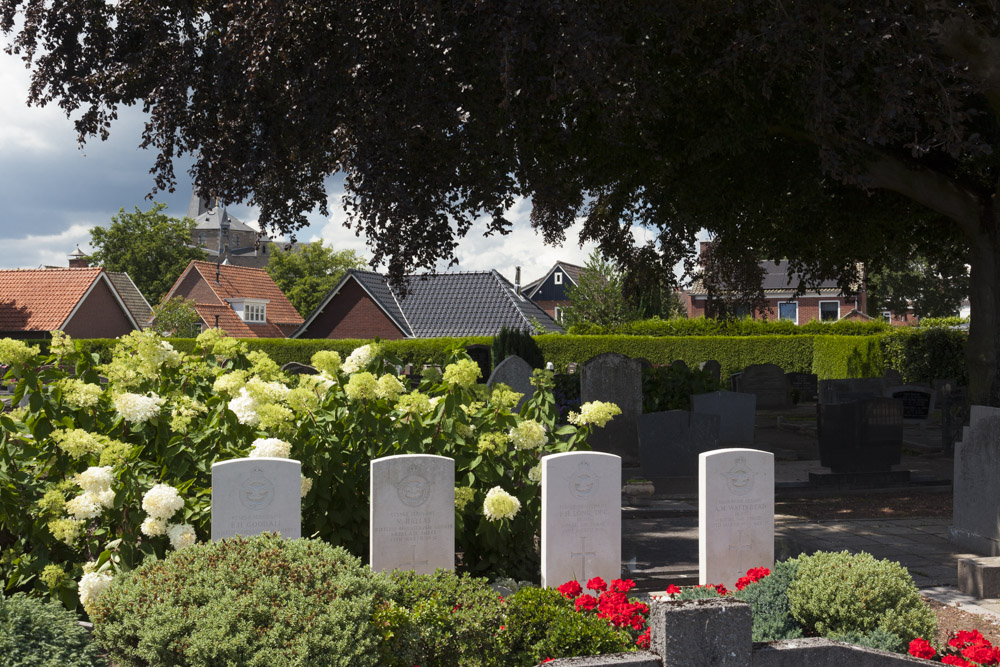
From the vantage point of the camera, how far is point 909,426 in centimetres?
2089

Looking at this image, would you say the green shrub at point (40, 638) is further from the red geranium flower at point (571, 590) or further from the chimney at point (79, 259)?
the chimney at point (79, 259)

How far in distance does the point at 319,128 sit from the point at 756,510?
18.9 feet

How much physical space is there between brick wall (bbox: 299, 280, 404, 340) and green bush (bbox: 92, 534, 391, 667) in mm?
37460

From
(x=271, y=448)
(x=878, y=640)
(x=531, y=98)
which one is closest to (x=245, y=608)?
(x=271, y=448)

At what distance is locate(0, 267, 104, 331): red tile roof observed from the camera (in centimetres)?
4159

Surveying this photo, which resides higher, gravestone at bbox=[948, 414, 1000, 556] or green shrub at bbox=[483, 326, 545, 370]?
green shrub at bbox=[483, 326, 545, 370]

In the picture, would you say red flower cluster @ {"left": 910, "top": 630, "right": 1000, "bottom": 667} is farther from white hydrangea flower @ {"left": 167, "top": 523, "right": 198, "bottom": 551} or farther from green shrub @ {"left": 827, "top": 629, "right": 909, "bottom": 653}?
white hydrangea flower @ {"left": 167, "top": 523, "right": 198, "bottom": 551}

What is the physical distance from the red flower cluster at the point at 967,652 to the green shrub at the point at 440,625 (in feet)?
7.74

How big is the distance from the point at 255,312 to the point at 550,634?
53.7 m

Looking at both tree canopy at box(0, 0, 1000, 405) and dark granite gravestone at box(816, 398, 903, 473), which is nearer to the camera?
tree canopy at box(0, 0, 1000, 405)

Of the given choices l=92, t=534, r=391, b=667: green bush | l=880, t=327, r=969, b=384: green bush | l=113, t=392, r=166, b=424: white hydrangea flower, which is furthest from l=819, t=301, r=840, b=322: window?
l=92, t=534, r=391, b=667: green bush

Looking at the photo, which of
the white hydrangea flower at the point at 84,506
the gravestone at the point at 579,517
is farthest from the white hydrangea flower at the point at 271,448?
the gravestone at the point at 579,517

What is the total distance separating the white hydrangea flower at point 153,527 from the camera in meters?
6.02

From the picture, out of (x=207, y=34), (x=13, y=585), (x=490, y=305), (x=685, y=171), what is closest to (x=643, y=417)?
(x=685, y=171)
